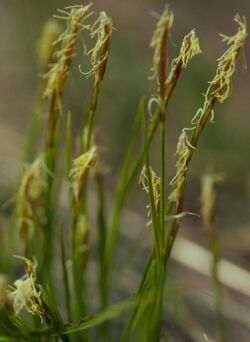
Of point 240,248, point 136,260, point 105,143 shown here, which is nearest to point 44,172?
point 136,260

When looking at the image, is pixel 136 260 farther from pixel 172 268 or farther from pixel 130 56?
pixel 130 56

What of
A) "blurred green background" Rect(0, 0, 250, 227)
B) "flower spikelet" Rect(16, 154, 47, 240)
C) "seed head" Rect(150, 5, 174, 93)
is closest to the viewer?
"seed head" Rect(150, 5, 174, 93)

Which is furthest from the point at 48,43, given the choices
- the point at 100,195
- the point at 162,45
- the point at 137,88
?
the point at 137,88

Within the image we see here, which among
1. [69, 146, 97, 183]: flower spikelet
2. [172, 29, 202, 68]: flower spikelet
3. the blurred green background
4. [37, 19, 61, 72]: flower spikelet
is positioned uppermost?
[172, 29, 202, 68]: flower spikelet

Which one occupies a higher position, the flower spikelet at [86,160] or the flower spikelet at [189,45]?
the flower spikelet at [189,45]

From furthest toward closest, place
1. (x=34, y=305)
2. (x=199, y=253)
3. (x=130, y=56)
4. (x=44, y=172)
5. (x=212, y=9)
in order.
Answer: (x=212, y=9), (x=130, y=56), (x=199, y=253), (x=44, y=172), (x=34, y=305)

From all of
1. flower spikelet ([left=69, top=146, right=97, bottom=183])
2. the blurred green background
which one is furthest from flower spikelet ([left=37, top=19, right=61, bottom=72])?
the blurred green background

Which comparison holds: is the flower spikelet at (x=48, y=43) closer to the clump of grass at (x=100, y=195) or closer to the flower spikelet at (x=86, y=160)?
the clump of grass at (x=100, y=195)

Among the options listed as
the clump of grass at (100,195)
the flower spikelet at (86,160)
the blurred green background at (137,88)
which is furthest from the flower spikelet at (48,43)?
the blurred green background at (137,88)

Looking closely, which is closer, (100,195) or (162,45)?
(162,45)

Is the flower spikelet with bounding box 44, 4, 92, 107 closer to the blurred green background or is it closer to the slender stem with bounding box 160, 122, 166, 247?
the slender stem with bounding box 160, 122, 166, 247

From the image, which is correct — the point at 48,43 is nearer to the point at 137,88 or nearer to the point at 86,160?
the point at 86,160
